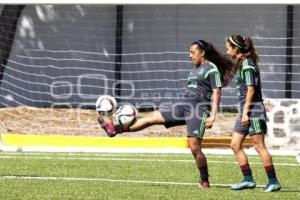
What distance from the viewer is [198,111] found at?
11.1 meters

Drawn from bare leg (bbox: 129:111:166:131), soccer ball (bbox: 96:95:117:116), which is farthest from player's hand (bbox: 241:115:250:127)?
A: soccer ball (bbox: 96:95:117:116)

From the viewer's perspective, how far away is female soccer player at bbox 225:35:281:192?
1075 cm

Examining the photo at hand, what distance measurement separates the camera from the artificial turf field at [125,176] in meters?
9.92

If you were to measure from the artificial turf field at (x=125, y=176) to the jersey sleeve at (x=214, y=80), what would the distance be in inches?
44.9

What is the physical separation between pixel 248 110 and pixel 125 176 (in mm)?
2005

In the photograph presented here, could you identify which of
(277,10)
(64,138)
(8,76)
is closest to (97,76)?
(8,76)

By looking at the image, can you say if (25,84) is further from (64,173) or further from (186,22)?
(64,173)

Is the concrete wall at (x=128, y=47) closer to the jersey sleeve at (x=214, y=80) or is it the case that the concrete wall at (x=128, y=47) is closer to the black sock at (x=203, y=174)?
the jersey sleeve at (x=214, y=80)

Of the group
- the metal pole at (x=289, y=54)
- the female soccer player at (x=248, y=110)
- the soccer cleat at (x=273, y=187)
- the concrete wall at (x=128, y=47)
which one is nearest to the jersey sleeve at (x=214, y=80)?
the female soccer player at (x=248, y=110)

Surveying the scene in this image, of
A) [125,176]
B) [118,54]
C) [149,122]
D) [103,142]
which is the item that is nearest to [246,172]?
[149,122]

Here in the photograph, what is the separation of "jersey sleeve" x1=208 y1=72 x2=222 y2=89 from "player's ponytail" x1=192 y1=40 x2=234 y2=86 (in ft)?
0.87

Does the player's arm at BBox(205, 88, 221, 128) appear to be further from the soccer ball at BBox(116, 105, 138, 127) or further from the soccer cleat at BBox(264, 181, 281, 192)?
the soccer cleat at BBox(264, 181, 281, 192)

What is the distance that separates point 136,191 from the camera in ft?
33.3

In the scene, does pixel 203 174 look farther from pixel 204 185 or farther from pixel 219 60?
pixel 219 60
